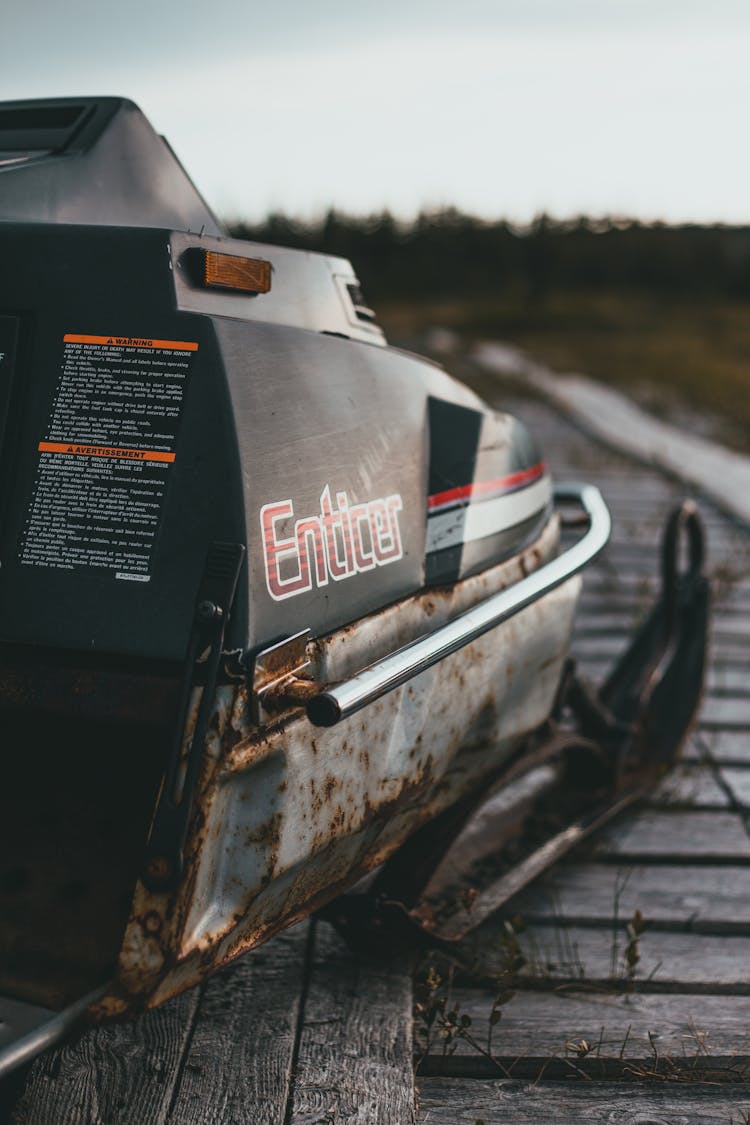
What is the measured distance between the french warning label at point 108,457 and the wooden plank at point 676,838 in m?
1.59

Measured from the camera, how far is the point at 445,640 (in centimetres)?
181

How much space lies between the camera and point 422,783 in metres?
2.01

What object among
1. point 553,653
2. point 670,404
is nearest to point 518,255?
point 670,404

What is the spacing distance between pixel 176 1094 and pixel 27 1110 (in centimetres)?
22

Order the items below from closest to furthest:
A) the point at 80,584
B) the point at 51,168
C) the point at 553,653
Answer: the point at 80,584
the point at 51,168
the point at 553,653

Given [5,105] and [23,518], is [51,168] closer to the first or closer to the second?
[5,105]

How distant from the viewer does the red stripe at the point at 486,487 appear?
2133mm

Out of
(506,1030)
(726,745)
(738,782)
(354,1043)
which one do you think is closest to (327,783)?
(354,1043)

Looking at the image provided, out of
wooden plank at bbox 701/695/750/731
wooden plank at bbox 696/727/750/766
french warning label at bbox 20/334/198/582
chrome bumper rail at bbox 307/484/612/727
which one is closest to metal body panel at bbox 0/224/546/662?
french warning label at bbox 20/334/198/582

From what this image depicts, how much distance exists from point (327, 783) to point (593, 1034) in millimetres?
745

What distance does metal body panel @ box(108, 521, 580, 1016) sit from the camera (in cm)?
149

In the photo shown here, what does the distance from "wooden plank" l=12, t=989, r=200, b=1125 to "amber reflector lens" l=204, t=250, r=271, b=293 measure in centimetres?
112

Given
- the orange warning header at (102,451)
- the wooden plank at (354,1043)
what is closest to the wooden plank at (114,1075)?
the wooden plank at (354,1043)

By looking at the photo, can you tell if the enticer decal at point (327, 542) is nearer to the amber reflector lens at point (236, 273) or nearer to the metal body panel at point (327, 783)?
the metal body panel at point (327, 783)
